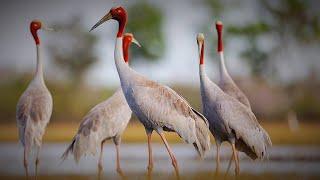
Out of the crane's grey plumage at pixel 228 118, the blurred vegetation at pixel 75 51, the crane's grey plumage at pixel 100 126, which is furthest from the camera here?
the blurred vegetation at pixel 75 51

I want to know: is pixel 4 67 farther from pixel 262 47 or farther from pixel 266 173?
pixel 266 173

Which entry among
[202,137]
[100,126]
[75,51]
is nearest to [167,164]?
[100,126]

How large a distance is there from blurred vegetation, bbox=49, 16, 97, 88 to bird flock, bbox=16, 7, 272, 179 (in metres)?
11.2

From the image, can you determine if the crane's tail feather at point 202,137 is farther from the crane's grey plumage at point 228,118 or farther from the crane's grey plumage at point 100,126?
the crane's grey plumage at point 100,126

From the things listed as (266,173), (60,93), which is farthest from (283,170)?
(60,93)

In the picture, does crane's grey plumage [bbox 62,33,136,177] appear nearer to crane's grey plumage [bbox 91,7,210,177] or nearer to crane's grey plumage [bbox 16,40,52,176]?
crane's grey plumage [bbox 16,40,52,176]

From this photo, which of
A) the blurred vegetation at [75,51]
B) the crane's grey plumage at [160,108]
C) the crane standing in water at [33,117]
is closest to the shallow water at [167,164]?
the crane standing in water at [33,117]

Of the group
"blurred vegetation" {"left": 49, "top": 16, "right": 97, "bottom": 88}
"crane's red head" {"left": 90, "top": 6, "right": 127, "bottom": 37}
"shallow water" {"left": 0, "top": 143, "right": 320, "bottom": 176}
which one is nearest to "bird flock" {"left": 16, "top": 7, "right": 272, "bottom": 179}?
"crane's red head" {"left": 90, "top": 6, "right": 127, "bottom": 37}

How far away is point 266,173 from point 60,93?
39.3 ft

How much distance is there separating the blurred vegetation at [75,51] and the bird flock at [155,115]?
11154 mm

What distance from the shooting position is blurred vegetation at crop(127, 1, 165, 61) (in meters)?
21.5

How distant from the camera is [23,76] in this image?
67.2ft

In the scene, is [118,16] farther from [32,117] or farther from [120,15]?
[32,117]

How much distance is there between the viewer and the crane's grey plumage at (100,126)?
8.67 metres
